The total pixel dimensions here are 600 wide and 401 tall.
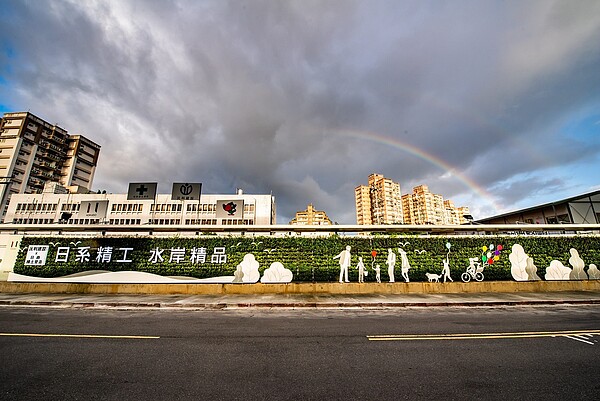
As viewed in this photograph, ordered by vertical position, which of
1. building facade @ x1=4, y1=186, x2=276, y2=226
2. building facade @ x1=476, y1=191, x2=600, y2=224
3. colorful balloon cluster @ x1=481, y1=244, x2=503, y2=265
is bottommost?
colorful balloon cluster @ x1=481, y1=244, x2=503, y2=265

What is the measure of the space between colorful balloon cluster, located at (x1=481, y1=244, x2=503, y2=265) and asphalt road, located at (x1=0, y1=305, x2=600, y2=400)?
6.95 m

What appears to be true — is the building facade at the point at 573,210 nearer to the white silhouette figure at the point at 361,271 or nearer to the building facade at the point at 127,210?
the white silhouette figure at the point at 361,271

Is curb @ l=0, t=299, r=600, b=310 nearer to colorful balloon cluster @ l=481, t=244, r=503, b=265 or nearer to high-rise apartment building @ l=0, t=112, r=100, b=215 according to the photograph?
colorful balloon cluster @ l=481, t=244, r=503, b=265

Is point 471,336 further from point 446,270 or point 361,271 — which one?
point 446,270

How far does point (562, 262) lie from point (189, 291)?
78.1 ft

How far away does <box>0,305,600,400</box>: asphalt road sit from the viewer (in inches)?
145

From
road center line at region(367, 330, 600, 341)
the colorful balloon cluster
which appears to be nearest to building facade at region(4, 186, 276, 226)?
the colorful balloon cluster

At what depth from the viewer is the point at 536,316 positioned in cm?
928

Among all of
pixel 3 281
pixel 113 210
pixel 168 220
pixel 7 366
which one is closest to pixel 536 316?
A: pixel 7 366

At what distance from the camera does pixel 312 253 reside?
15461 millimetres

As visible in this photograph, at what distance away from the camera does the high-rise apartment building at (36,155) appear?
71.8m

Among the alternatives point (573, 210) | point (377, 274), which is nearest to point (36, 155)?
point (377, 274)

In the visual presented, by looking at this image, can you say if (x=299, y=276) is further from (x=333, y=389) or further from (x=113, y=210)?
(x=113, y=210)

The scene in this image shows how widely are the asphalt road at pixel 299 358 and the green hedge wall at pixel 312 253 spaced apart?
21.0 feet
